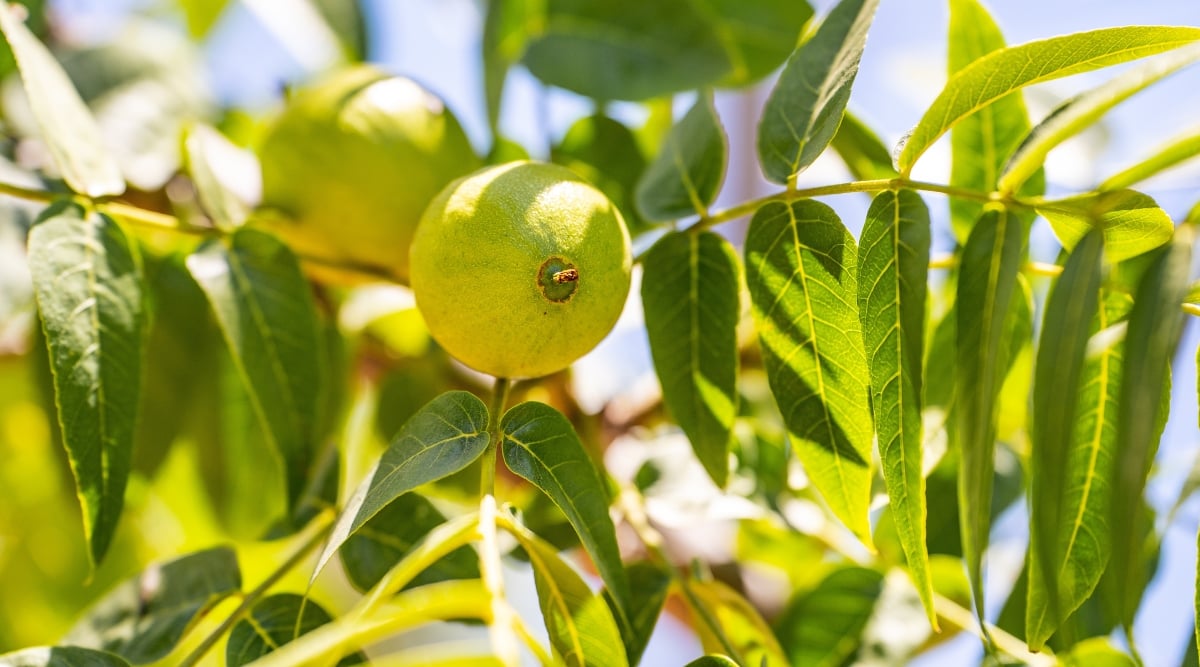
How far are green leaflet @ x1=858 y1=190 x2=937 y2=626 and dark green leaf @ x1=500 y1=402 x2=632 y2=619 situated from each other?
0.59 feet

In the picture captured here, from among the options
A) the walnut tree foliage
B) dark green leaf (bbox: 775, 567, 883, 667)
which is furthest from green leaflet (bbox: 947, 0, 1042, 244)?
dark green leaf (bbox: 775, 567, 883, 667)

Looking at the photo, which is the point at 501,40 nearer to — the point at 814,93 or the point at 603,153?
the point at 603,153

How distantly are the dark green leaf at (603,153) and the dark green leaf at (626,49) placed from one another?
5 cm

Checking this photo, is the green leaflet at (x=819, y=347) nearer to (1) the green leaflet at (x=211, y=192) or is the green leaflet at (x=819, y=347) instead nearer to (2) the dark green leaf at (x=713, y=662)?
(2) the dark green leaf at (x=713, y=662)

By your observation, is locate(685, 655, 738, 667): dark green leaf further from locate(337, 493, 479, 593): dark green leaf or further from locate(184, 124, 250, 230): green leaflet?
locate(184, 124, 250, 230): green leaflet

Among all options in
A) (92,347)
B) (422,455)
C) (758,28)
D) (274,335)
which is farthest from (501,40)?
(422,455)

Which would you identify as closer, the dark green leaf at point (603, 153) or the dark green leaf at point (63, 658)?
the dark green leaf at point (63, 658)

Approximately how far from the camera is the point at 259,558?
1.19 meters

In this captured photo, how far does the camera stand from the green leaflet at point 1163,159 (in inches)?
20.9

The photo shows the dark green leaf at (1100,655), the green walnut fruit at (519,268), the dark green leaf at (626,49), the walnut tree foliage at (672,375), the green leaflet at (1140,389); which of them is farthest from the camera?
the dark green leaf at (626,49)

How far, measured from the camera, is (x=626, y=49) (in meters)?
1.20

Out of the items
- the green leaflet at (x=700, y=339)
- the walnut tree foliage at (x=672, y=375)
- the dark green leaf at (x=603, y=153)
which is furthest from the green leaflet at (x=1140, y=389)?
the dark green leaf at (x=603, y=153)

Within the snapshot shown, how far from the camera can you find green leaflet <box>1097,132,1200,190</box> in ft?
1.74

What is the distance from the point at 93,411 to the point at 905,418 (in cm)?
58
